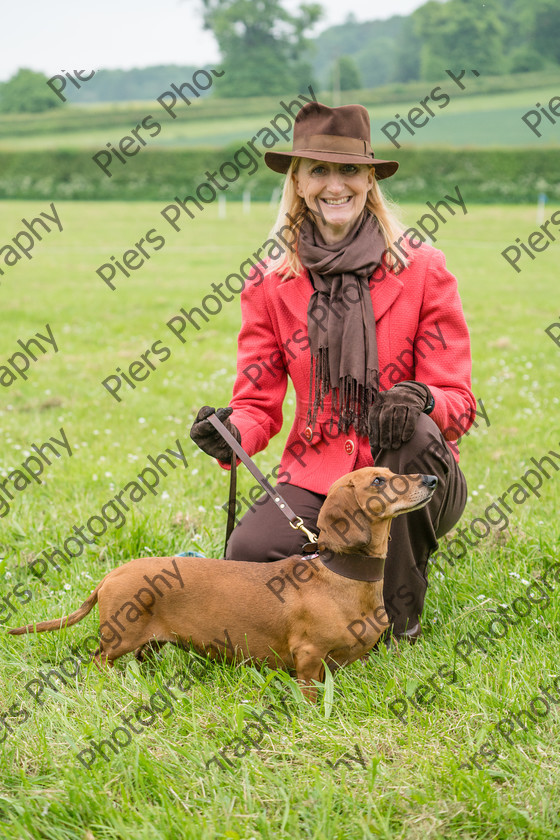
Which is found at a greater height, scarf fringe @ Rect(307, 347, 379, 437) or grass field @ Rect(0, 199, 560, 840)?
scarf fringe @ Rect(307, 347, 379, 437)

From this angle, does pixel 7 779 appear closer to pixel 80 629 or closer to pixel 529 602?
pixel 80 629

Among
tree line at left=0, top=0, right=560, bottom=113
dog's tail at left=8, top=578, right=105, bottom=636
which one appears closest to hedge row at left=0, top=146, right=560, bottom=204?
tree line at left=0, top=0, right=560, bottom=113

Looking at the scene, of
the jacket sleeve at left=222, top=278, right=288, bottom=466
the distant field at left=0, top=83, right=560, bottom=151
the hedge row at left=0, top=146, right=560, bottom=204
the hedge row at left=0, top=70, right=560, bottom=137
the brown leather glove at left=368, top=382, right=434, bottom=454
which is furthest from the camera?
the hedge row at left=0, top=70, right=560, bottom=137

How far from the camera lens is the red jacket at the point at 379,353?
3.31m

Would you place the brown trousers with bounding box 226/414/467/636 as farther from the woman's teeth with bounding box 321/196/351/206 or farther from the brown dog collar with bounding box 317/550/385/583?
the woman's teeth with bounding box 321/196/351/206

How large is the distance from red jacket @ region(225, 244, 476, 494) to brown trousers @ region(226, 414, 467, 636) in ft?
0.44

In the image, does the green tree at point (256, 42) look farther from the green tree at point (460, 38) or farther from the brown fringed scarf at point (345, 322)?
the brown fringed scarf at point (345, 322)

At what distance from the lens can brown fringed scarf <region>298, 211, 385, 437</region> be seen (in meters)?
3.21

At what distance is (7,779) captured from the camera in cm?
233

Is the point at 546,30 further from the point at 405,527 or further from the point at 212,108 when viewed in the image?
the point at 405,527

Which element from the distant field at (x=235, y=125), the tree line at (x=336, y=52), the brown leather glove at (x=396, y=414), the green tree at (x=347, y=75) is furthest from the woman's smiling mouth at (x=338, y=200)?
the green tree at (x=347, y=75)

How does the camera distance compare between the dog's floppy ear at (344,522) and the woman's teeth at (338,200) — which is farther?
the woman's teeth at (338,200)

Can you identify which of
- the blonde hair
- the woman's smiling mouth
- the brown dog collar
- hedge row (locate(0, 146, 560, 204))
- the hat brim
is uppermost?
the hat brim

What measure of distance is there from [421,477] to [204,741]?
1.13 m
